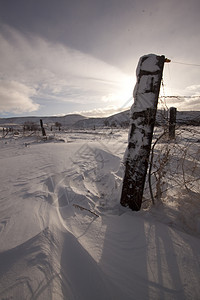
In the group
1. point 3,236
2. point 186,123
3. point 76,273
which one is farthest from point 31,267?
point 186,123

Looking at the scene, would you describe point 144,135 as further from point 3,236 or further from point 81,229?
point 3,236

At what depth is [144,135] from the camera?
4.73 ft

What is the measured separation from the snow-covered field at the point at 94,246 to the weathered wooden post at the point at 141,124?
11.9 inches

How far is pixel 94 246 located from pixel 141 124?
1.31m

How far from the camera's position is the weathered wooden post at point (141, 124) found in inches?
53.0

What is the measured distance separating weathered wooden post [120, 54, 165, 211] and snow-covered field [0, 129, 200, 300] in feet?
0.99

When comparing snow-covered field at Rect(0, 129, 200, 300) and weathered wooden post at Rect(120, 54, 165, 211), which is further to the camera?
weathered wooden post at Rect(120, 54, 165, 211)

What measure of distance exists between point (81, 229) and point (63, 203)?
1.67ft

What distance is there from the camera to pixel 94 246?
112 centimetres

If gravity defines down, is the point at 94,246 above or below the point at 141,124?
below

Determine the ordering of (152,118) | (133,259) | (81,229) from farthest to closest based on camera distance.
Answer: (152,118) < (81,229) < (133,259)

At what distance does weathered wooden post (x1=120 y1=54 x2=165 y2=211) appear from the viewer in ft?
4.41

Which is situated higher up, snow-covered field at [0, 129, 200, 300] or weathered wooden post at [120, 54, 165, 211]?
weathered wooden post at [120, 54, 165, 211]

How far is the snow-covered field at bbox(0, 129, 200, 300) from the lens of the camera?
0.80 m
